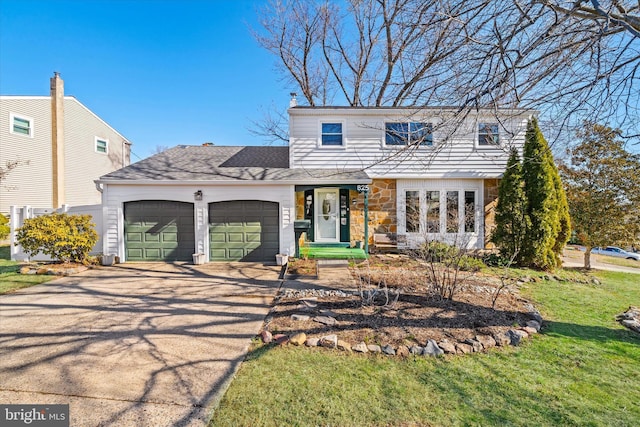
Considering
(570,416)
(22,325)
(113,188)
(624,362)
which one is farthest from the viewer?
(113,188)

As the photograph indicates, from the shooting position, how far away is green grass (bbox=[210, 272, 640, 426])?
2.41m

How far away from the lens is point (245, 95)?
608 inches

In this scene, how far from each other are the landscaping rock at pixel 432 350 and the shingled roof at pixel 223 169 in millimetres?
5776

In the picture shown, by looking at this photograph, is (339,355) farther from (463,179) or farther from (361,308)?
(463,179)

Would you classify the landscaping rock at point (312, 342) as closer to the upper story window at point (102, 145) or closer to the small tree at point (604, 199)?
the small tree at point (604, 199)

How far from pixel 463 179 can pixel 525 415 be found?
9344 mm

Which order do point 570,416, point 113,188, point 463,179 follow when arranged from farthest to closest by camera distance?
point 463,179 < point 113,188 < point 570,416

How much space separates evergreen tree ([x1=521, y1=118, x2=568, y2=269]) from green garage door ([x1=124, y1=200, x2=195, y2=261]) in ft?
36.0

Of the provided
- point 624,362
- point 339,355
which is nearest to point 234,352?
point 339,355

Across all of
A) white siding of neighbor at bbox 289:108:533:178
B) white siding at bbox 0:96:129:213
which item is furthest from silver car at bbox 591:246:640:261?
white siding at bbox 0:96:129:213

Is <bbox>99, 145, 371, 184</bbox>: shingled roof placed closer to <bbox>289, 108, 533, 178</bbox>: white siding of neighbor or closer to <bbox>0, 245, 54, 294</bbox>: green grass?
<bbox>289, 108, 533, 178</bbox>: white siding of neighbor

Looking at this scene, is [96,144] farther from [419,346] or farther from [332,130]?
[419,346]

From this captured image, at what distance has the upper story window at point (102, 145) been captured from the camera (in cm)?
1844

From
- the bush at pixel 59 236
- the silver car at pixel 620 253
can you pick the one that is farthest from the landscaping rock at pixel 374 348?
the silver car at pixel 620 253
